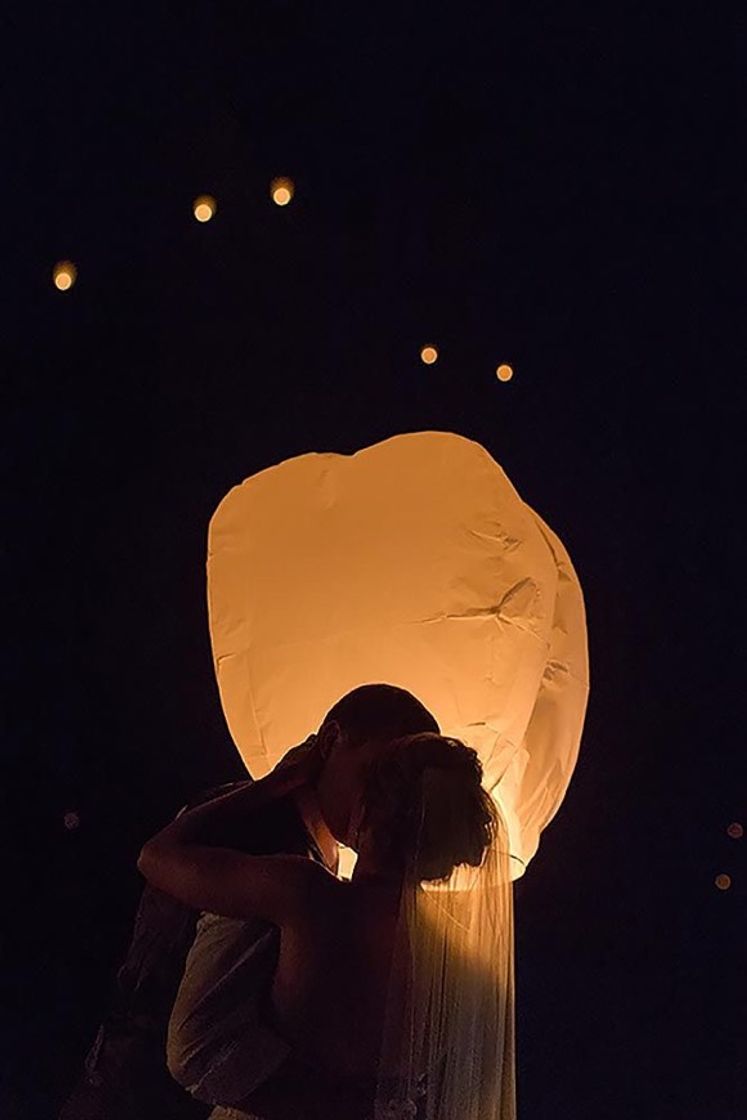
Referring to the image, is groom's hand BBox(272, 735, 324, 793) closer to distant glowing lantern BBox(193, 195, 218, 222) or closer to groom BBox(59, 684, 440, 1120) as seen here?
groom BBox(59, 684, 440, 1120)

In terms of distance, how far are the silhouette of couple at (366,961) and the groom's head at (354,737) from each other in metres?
0.03

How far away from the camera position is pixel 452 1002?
3.96 ft

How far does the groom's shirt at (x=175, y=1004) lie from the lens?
1.21m

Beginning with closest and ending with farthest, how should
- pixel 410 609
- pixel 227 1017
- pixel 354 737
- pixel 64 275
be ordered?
pixel 227 1017 < pixel 354 737 < pixel 410 609 < pixel 64 275

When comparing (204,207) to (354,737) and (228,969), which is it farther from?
(228,969)

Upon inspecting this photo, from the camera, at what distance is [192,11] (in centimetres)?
162

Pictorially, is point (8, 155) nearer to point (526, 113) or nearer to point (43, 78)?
point (43, 78)

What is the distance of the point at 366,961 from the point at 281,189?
0.97 meters

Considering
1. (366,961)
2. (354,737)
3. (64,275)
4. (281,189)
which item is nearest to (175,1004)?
(366,961)

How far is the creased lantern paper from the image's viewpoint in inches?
57.4

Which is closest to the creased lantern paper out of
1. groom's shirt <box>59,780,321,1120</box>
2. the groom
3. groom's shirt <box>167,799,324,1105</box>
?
the groom

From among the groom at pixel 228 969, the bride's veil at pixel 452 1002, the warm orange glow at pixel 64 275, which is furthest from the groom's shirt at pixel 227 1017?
the warm orange glow at pixel 64 275

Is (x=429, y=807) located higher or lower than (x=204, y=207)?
lower

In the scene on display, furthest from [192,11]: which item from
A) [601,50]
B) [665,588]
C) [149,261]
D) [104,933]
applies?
[104,933]
